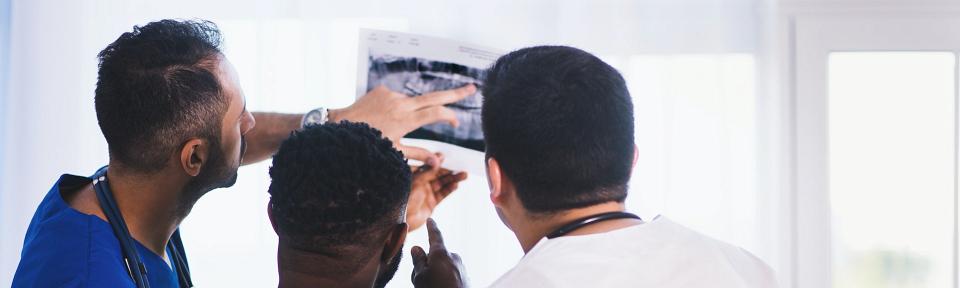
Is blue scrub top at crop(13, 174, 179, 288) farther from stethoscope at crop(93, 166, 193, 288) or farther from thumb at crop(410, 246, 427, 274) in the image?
thumb at crop(410, 246, 427, 274)

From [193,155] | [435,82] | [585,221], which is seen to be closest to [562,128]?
[585,221]

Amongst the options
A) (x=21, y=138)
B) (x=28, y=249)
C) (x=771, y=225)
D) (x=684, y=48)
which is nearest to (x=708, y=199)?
(x=771, y=225)

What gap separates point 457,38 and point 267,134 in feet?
2.61

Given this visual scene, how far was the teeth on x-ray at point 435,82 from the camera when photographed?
5.71ft

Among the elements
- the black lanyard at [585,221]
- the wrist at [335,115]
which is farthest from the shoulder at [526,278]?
the wrist at [335,115]

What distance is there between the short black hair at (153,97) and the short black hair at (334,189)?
279mm

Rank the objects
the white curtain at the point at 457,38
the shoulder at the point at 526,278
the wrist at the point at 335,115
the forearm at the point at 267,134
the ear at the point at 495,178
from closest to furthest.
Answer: the shoulder at the point at 526,278 → the ear at the point at 495,178 → the forearm at the point at 267,134 → the wrist at the point at 335,115 → the white curtain at the point at 457,38

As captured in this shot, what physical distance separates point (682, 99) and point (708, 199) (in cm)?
27

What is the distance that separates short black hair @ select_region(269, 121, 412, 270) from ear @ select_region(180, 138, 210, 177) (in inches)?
10.8

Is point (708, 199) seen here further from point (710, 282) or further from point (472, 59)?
point (710, 282)

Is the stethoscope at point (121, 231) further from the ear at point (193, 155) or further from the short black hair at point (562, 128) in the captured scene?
the short black hair at point (562, 128)

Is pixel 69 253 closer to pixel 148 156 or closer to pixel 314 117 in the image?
pixel 148 156

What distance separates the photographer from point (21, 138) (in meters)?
2.55

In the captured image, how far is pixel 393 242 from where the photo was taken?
3.32 ft
